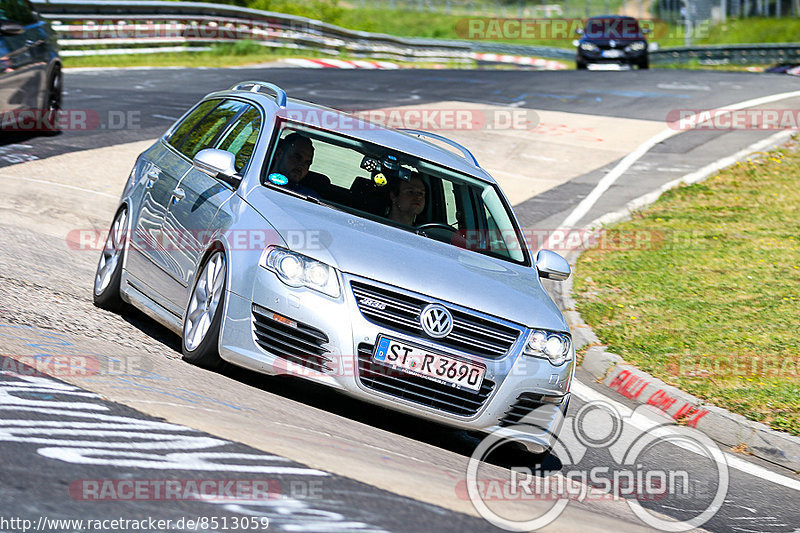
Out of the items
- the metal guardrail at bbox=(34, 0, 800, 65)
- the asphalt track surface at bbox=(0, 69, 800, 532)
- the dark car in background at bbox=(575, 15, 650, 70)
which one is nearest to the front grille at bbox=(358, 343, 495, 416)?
the asphalt track surface at bbox=(0, 69, 800, 532)

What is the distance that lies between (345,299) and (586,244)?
7.88 metres

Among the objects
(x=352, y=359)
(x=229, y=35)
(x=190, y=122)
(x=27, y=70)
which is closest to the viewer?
(x=352, y=359)

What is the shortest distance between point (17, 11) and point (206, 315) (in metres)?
8.67

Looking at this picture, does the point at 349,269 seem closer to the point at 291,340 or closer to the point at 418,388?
the point at 291,340

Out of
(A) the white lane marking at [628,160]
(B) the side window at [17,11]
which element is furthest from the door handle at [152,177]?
(A) the white lane marking at [628,160]

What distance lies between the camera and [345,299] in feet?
19.7

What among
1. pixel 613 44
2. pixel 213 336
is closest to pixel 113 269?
pixel 213 336

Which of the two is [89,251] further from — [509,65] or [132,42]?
[509,65]

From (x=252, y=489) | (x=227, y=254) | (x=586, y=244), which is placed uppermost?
(x=227, y=254)

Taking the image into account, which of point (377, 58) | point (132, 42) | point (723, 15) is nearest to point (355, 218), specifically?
point (132, 42)

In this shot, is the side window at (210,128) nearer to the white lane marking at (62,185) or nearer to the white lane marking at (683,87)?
the white lane marking at (62,185)

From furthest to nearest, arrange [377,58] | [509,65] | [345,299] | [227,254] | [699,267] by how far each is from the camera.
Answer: [509,65]
[377,58]
[699,267]
[227,254]
[345,299]

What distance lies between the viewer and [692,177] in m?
17.2

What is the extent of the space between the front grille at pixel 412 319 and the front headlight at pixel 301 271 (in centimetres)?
12
